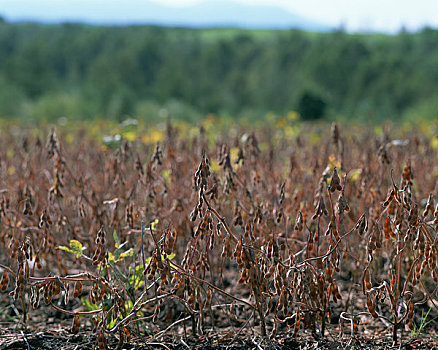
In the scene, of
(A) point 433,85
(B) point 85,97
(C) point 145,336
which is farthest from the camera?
(A) point 433,85

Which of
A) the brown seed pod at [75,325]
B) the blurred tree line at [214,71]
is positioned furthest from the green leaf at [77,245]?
the blurred tree line at [214,71]

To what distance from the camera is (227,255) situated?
6.73 ft

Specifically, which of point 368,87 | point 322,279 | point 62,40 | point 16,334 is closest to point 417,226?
point 322,279

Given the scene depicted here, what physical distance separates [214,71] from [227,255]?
33.7 metres

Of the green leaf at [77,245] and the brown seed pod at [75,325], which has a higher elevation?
the green leaf at [77,245]

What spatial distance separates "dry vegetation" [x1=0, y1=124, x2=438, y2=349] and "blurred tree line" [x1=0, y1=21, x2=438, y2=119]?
48.2 feet

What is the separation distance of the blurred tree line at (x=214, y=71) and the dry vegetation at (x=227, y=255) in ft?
48.2

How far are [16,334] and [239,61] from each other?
34918 millimetres

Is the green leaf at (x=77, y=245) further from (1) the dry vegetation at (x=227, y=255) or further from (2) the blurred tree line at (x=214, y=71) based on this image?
(2) the blurred tree line at (x=214, y=71)

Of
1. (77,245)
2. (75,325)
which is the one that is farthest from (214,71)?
(75,325)

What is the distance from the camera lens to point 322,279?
6.35 feet

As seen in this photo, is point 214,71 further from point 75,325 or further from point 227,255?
point 75,325

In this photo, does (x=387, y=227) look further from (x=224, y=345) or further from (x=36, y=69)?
(x=36, y=69)

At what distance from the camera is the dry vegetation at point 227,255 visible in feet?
6.16
